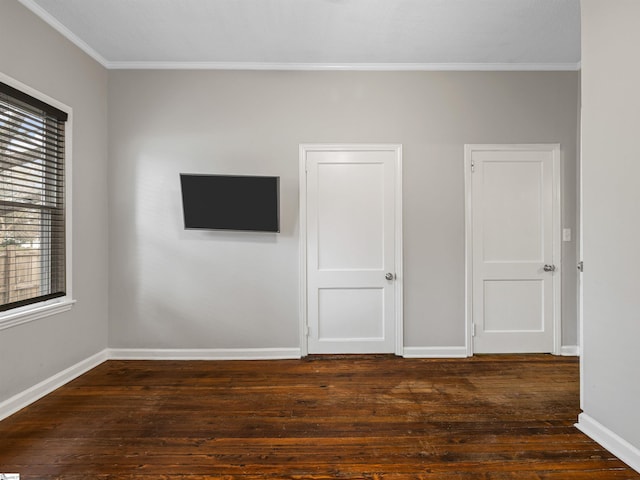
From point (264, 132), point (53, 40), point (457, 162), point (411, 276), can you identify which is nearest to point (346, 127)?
point (264, 132)

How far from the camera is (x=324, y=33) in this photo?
289 cm

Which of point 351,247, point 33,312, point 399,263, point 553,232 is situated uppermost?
point 553,232

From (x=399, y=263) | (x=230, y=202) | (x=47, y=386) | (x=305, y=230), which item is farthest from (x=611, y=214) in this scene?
(x=47, y=386)

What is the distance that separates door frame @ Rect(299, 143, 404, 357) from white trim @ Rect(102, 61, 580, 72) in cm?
74

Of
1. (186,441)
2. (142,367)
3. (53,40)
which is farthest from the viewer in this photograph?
(142,367)

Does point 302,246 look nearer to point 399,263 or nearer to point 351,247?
point 351,247

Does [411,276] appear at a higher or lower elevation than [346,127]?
lower

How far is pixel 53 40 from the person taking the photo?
9.09 feet

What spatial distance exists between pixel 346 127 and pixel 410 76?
2.63 feet

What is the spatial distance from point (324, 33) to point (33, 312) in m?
3.06

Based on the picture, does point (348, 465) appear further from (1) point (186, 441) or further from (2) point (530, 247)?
(2) point (530, 247)

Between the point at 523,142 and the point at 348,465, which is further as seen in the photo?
the point at 523,142

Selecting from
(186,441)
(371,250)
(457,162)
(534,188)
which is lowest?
(186,441)

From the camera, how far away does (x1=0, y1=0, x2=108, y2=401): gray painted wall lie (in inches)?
95.7
